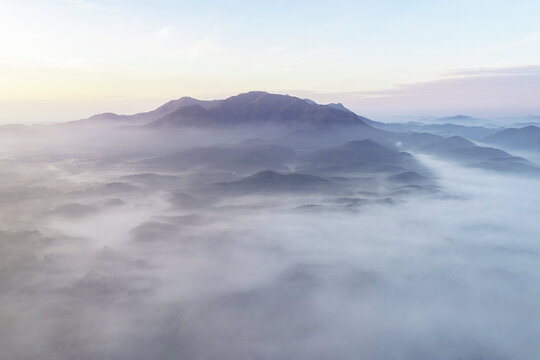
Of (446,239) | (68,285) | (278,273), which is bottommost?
(446,239)

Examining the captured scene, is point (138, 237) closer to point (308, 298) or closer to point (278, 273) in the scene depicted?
point (278, 273)

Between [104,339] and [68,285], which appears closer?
[104,339]

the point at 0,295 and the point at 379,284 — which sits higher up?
the point at 0,295

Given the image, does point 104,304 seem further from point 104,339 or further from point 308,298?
point 308,298

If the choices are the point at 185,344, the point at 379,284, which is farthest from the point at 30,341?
the point at 379,284

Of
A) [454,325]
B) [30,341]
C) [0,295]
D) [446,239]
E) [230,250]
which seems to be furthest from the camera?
[446,239]

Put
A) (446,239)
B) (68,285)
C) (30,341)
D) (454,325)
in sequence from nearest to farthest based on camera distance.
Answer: (30,341) → (454,325) → (68,285) → (446,239)
